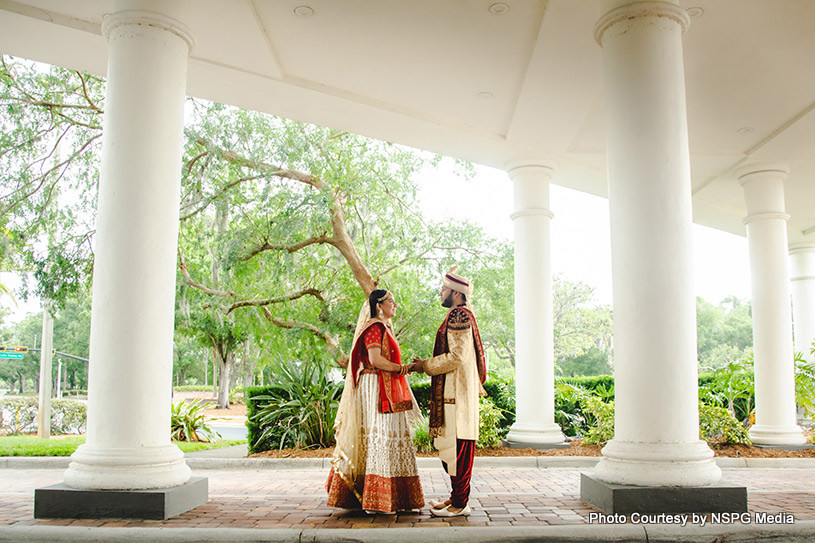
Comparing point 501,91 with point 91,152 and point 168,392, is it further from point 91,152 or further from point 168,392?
point 91,152

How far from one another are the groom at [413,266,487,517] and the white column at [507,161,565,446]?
5021 mm

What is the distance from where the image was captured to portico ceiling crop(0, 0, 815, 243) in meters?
6.79

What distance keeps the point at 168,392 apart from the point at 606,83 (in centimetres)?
453

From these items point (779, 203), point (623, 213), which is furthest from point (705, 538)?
point (779, 203)

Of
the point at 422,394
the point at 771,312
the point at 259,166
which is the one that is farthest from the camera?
the point at 259,166

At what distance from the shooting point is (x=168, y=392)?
5.46 m

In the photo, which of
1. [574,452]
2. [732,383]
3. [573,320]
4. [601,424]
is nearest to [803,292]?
[732,383]

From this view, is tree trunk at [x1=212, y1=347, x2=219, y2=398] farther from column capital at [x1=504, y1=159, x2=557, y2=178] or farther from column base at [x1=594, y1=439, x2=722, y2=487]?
column base at [x1=594, y1=439, x2=722, y2=487]

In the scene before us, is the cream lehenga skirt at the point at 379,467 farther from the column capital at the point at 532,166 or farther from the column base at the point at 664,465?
Answer: the column capital at the point at 532,166

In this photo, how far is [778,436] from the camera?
10398 mm

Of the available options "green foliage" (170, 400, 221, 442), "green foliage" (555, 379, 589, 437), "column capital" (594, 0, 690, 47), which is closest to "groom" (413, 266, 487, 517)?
"column capital" (594, 0, 690, 47)

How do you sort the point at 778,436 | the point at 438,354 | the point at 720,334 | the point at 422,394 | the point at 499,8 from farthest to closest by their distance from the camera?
the point at 720,334, the point at 422,394, the point at 778,436, the point at 499,8, the point at 438,354

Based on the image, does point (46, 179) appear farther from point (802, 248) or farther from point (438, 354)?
point (802, 248)

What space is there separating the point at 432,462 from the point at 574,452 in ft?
7.09
